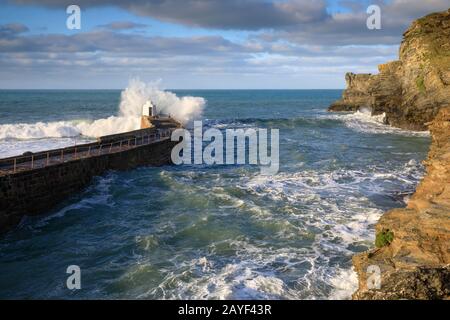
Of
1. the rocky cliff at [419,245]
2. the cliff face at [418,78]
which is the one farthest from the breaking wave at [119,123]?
the rocky cliff at [419,245]

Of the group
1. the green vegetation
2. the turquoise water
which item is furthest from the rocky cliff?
the turquoise water

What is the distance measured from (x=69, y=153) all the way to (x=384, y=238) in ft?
58.0

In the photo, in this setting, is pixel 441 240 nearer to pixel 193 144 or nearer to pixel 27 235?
pixel 27 235

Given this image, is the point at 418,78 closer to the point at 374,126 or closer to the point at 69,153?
the point at 374,126

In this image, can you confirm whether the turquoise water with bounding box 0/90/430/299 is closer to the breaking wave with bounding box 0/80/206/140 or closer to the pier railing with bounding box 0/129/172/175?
the pier railing with bounding box 0/129/172/175

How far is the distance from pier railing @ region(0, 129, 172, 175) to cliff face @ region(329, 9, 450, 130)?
22.6 m

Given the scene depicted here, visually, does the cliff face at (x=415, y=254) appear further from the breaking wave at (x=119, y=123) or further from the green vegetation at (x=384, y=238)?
the breaking wave at (x=119, y=123)

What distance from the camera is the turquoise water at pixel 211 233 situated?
38.9 ft

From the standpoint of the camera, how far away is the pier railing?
19188 mm

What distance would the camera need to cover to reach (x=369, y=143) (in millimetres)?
37156

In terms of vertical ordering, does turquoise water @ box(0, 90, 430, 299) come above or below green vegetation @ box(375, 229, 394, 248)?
below

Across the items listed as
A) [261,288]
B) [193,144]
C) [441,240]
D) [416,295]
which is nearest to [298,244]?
[261,288]

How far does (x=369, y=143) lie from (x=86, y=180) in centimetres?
2448

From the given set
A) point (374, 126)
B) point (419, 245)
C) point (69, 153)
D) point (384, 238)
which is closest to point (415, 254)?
point (419, 245)
